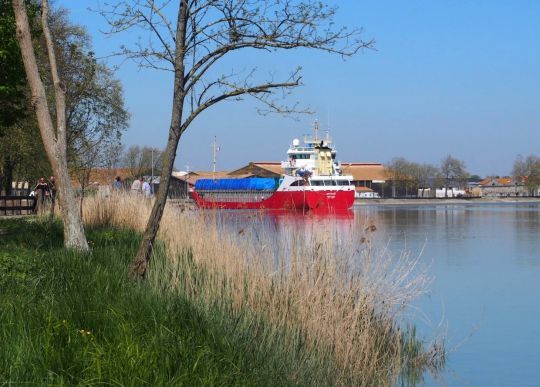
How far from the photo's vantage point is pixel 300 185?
74500 millimetres

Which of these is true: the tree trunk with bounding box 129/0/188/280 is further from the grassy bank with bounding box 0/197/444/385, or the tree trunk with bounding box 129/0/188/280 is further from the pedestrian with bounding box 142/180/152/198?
the pedestrian with bounding box 142/180/152/198

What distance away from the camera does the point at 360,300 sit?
9664 mm

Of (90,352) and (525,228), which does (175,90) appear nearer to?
(90,352)

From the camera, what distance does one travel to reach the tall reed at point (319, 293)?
8.99m

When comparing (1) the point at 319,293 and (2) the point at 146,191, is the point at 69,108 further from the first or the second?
(1) the point at 319,293

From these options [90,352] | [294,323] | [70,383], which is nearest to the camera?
[70,383]

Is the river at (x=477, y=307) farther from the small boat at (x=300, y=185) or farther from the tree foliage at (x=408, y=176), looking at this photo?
the tree foliage at (x=408, y=176)

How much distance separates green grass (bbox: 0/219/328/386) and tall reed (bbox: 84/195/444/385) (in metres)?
0.43

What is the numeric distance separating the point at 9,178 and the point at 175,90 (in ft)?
113

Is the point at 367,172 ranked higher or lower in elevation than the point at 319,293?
higher

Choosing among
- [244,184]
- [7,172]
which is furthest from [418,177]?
[7,172]

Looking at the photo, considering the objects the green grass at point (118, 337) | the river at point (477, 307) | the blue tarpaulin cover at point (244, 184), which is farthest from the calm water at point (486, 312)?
the blue tarpaulin cover at point (244, 184)

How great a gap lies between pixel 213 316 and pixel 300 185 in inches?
2614

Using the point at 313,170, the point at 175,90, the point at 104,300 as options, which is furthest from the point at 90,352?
the point at 313,170
